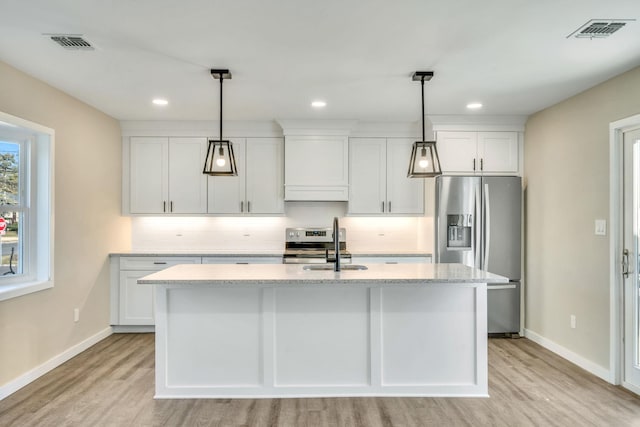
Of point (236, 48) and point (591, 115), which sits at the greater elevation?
point (236, 48)

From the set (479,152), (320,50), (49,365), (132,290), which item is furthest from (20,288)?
(479,152)

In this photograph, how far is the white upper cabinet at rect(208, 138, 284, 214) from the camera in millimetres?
4848

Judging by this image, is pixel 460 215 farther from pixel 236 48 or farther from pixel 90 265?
pixel 90 265

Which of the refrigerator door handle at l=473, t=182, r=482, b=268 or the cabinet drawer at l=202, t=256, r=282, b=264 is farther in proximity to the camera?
the cabinet drawer at l=202, t=256, r=282, b=264

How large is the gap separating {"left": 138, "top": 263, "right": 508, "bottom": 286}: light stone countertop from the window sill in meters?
1.08

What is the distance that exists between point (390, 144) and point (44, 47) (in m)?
3.44

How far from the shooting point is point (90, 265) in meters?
4.14

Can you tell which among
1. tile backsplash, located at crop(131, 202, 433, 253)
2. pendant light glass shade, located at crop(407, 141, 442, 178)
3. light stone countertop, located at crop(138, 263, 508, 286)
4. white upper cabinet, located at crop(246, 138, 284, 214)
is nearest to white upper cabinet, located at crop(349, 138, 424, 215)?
tile backsplash, located at crop(131, 202, 433, 253)

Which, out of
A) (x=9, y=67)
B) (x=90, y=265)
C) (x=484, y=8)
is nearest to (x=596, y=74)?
(x=484, y=8)

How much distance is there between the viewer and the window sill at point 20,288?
2.95 metres

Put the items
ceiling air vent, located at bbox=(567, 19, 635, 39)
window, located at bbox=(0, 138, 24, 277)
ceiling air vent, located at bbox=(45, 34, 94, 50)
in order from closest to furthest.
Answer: ceiling air vent, located at bbox=(567, 19, 635, 39), ceiling air vent, located at bbox=(45, 34, 94, 50), window, located at bbox=(0, 138, 24, 277)

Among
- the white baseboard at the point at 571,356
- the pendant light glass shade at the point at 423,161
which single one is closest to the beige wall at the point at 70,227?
the pendant light glass shade at the point at 423,161

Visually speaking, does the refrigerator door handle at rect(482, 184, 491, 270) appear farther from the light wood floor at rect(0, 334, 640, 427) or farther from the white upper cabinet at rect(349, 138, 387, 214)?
the light wood floor at rect(0, 334, 640, 427)

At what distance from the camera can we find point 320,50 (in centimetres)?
272
